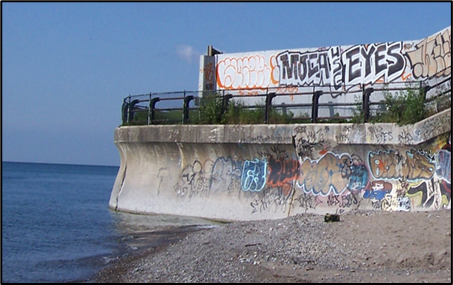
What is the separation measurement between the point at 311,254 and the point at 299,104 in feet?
22.0

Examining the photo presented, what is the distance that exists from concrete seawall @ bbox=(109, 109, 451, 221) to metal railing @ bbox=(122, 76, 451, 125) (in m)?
0.54

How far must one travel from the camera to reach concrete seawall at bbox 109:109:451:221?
14289 mm

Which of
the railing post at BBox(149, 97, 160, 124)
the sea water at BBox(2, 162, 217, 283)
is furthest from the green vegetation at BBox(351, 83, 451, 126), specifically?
the railing post at BBox(149, 97, 160, 124)

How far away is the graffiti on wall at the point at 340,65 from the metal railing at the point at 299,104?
65 centimetres

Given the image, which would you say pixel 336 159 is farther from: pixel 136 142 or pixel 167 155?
pixel 136 142

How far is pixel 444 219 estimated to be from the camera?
1227 centimetres

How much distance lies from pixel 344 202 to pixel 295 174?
169cm

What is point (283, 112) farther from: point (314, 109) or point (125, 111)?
point (125, 111)

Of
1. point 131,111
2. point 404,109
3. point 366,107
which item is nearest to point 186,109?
point 131,111

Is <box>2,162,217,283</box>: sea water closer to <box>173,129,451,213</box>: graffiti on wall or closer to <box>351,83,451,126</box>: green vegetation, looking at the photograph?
<box>173,129,451,213</box>: graffiti on wall

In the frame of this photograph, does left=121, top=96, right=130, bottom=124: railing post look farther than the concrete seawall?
Yes

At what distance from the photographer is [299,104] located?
17.2 meters

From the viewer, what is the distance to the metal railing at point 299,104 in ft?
51.1

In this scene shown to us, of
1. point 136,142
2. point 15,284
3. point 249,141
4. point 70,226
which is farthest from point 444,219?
point 70,226
